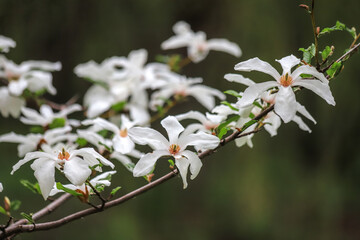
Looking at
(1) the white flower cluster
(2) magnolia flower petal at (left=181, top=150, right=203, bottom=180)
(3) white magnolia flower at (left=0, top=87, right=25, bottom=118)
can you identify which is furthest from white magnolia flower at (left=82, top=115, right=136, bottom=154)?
(3) white magnolia flower at (left=0, top=87, right=25, bottom=118)

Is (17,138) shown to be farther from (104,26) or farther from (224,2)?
(224,2)

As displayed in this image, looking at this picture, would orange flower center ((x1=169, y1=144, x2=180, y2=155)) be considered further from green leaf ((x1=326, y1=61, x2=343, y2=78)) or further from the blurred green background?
the blurred green background

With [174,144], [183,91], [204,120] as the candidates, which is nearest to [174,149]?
[174,144]

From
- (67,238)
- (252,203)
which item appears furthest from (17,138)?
(252,203)

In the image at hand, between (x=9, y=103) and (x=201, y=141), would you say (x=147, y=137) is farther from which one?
(x=9, y=103)

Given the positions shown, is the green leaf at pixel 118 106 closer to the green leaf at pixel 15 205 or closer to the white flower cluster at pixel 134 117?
the white flower cluster at pixel 134 117

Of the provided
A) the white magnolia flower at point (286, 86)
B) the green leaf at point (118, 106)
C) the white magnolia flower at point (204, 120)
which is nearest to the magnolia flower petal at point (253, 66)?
the white magnolia flower at point (286, 86)

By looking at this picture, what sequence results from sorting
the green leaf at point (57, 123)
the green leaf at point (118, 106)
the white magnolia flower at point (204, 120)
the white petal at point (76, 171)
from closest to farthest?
the white petal at point (76, 171) < the white magnolia flower at point (204, 120) < the green leaf at point (57, 123) < the green leaf at point (118, 106)
